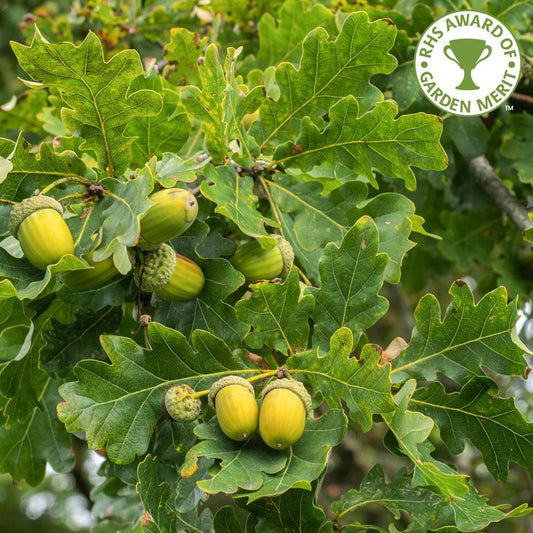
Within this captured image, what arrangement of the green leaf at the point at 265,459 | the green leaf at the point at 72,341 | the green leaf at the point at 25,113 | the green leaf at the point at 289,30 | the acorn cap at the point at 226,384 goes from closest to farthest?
1. the green leaf at the point at 265,459
2. the acorn cap at the point at 226,384
3. the green leaf at the point at 72,341
4. the green leaf at the point at 289,30
5. the green leaf at the point at 25,113

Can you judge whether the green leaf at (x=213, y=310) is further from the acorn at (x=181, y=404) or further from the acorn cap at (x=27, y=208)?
the acorn cap at (x=27, y=208)

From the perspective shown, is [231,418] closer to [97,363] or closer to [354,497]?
[97,363]

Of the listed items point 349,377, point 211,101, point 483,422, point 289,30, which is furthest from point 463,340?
point 289,30

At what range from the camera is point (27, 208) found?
112cm

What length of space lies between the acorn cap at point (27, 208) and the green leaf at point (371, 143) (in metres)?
0.43

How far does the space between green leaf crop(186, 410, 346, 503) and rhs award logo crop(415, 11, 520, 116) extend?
107cm

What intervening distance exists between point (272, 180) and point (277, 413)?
21.3 inches

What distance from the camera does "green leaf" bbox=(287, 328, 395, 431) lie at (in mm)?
1067

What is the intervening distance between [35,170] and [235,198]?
0.34 meters

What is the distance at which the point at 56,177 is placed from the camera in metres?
1.23

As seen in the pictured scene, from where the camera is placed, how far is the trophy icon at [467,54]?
183 cm

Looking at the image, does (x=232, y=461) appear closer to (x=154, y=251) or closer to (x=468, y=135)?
(x=154, y=251)

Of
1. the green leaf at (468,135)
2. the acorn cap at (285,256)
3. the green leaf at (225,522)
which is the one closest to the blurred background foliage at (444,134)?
the green leaf at (468,135)

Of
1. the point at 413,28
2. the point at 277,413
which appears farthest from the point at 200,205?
the point at 413,28
